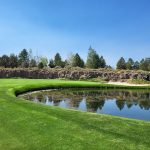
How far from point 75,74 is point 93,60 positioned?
107 ft

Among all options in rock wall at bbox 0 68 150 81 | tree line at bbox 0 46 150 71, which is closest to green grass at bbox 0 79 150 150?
rock wall at bbox 0 68 150 81

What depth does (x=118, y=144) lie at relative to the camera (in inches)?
432

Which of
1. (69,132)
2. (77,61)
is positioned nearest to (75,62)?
(77,61)

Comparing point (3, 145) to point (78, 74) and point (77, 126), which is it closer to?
point (77, 126)

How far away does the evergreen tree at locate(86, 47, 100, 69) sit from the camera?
4205 inches

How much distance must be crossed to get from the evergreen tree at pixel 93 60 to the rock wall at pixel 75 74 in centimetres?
2864

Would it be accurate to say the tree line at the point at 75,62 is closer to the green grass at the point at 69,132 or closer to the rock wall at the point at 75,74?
the rock wall at the point at 75,74

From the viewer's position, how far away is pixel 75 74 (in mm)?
76562

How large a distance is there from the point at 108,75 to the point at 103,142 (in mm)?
65910

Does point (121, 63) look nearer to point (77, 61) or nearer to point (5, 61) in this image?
point (77, 61)

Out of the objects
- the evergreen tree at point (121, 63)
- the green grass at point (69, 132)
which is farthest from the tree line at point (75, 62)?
the green grass at point (69, 132)

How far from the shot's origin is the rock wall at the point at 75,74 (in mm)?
73344

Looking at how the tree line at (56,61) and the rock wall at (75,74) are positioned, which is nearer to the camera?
the rock wall at (75,74)

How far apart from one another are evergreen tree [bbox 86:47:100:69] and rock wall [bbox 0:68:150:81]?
1127 inches
